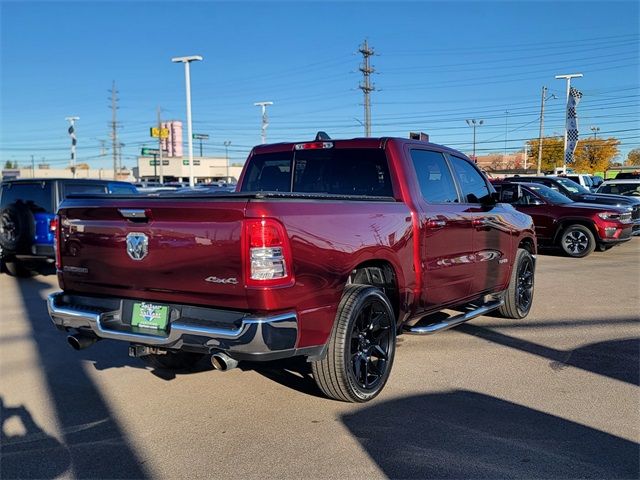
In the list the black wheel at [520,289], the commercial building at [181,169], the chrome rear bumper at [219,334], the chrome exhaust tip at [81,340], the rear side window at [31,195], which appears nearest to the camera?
the chrome rear bumper at [219,334]

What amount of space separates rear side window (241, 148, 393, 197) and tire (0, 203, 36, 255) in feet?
18.3

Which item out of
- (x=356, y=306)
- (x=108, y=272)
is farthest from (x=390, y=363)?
(x=108, y=272)

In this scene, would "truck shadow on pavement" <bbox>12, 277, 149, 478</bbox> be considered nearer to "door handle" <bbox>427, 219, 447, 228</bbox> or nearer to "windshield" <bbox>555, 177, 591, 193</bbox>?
"door handle" <bbox>427, 219, 447, 228</bbox>

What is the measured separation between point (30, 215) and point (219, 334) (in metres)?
7.65

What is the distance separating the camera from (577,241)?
13.3 meters

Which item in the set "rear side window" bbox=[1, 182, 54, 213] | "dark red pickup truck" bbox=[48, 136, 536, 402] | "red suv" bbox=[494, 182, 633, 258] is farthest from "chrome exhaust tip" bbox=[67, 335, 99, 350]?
"red suv" bbox=[494, 182, 633, 258]

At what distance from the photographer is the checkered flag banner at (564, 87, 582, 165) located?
120 feet

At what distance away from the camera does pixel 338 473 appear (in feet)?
10.5

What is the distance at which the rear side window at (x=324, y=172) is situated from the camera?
197 inches

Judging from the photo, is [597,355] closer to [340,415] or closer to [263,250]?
[340,415]

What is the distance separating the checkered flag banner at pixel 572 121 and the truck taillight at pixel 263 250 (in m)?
37.7

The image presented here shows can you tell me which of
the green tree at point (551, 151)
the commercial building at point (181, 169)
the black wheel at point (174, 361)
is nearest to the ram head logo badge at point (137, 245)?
the black wheel at point (174, 361)

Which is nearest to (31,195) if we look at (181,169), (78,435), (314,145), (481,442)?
(314,145)

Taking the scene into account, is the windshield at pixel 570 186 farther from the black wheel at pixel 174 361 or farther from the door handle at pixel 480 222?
the black wheel at pixel 174 361
